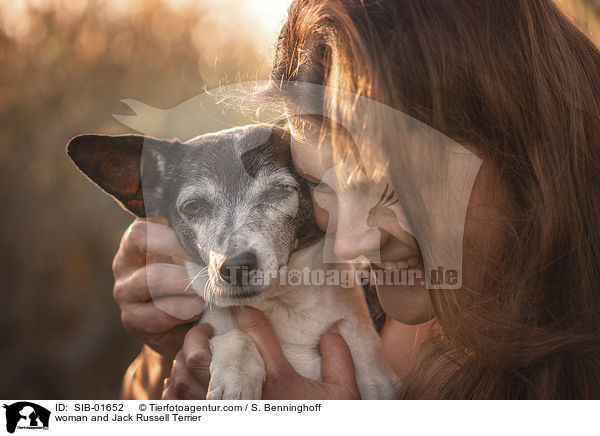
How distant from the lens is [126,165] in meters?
1.44

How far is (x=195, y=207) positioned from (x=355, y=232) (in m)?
0.58

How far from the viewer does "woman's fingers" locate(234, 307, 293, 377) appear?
1.25 meters

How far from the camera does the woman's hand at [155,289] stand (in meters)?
1.42

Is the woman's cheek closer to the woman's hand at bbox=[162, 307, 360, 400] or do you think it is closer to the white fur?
the white fur

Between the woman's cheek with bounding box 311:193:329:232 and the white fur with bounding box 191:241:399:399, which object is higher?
the woman's cheek with bounding box 311:193:329:232

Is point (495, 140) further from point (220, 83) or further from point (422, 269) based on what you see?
point (220, 83)

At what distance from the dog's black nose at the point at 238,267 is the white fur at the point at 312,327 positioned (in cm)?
13

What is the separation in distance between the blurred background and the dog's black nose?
91cm

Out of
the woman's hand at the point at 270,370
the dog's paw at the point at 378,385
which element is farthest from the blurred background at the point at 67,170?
the dog's paw at the point at 378,385

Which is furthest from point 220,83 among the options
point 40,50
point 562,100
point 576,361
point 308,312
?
point 40,50

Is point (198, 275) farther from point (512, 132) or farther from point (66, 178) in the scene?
point (66, 178)
